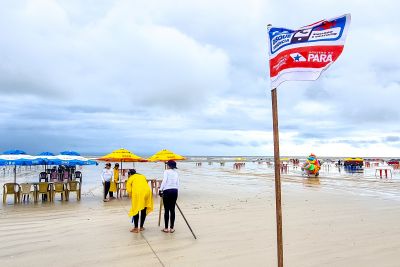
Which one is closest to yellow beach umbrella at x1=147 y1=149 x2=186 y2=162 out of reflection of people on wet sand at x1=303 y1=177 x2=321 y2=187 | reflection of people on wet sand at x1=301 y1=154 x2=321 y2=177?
reflection of people on wet sand at x1=303 y1=177 x2=321 y2=187

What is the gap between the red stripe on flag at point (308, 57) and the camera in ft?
12.9

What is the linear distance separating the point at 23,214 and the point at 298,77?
32.1 ft

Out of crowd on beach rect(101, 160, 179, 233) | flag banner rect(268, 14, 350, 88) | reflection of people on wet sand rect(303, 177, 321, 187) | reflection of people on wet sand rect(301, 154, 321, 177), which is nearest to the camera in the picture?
flag banner rect(268, 14, 350, 88)

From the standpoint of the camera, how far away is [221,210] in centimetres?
1098

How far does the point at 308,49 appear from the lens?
4059mm

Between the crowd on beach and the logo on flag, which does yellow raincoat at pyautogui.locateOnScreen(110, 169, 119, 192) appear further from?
the logo on flag

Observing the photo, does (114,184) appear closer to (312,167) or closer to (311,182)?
(311,182)

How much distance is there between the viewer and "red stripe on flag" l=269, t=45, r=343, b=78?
392cm

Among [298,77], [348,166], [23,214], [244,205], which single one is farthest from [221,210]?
[348,166]

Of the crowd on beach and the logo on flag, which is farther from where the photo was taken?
the crowd on beach

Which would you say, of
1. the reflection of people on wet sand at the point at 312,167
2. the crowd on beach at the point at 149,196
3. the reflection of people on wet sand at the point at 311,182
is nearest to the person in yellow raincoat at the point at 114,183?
the crowd on beach at the point at 149,196

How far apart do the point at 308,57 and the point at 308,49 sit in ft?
0.33

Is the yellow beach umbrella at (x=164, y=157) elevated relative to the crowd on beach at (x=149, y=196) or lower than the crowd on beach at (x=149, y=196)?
elevated

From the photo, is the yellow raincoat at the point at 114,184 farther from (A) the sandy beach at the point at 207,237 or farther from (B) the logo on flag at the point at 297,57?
(B) the logo on flag at the point at 297,57
